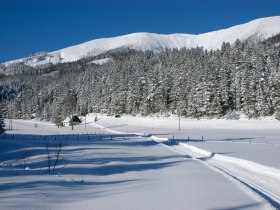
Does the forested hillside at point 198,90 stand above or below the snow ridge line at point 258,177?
above

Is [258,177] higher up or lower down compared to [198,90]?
lower down

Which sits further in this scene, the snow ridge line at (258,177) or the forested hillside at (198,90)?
the forested hillside at (198,90)

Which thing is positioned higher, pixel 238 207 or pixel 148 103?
pixel 148 103

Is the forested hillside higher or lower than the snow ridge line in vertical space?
higher

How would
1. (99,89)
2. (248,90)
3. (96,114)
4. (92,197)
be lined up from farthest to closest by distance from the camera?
(99,89), (96,114), (248,90), (92,197)

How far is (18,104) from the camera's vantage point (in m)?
155

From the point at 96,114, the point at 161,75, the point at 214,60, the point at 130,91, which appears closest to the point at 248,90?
the point at 214,60

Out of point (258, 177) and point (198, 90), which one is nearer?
point (258, 177)

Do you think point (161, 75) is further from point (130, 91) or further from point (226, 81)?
point (226, 81)

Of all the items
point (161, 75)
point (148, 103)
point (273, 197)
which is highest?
point (161, 75)

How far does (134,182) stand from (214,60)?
8415 cm

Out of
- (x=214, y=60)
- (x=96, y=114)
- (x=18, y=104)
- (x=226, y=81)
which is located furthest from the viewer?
(x=18, y=104)

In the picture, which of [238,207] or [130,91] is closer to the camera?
[238,207]

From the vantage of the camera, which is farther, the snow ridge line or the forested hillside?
the forested hillside
